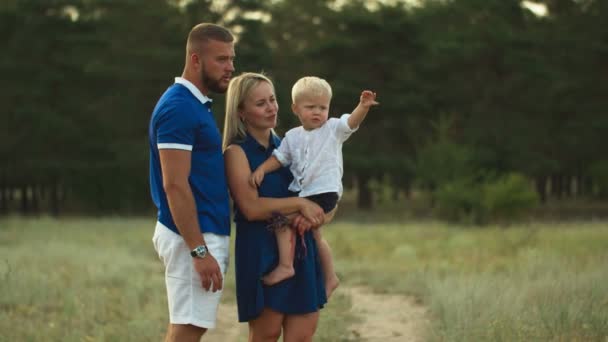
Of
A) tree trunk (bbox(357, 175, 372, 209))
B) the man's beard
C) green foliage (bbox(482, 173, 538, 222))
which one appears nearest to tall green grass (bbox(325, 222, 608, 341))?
the man's beard

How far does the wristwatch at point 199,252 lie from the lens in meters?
3.74

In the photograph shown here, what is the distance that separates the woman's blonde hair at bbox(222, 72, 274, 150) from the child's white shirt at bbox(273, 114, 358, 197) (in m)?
0.24

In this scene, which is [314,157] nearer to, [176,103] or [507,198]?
[176,103]

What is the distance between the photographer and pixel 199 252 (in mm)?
3748

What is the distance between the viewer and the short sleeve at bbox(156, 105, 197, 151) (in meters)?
3.66

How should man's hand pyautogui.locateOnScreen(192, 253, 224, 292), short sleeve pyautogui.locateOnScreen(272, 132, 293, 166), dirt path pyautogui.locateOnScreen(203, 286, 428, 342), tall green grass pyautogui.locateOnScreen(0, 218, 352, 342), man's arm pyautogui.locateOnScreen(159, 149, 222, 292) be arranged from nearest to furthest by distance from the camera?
man's arm pyautogui.locateOnScreen(159, 149, 222, 292) → man's hand pyautogui.locateOnScreen(192, 253, 224, 292) → short sleeve pyautogui.locateOnScreen(272, 132, 293, 166) → tall green grass pyautogui.locateOnScreen(0, 218, 352, 342) → dirt path pyautogui.locateOnScreen(203, 286, 428, 342)

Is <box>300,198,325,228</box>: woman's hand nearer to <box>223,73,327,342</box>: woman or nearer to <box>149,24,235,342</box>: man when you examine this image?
<box>223,73,327,342</box>: woman

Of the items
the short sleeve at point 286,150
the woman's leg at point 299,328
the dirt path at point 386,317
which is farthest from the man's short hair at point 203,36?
the dirt path at point 386,317

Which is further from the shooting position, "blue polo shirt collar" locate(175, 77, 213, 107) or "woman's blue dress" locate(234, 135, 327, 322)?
"woman's blue dress" locate(234, 135, 327, 322)

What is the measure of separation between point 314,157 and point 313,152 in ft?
0.11

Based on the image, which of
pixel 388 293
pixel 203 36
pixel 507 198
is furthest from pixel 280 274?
pixel 507 198

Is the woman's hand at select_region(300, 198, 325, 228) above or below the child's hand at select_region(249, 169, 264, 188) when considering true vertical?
below

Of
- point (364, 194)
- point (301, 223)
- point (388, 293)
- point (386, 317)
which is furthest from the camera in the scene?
point (364, 194)

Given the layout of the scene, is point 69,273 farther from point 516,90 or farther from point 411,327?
point 516,90
